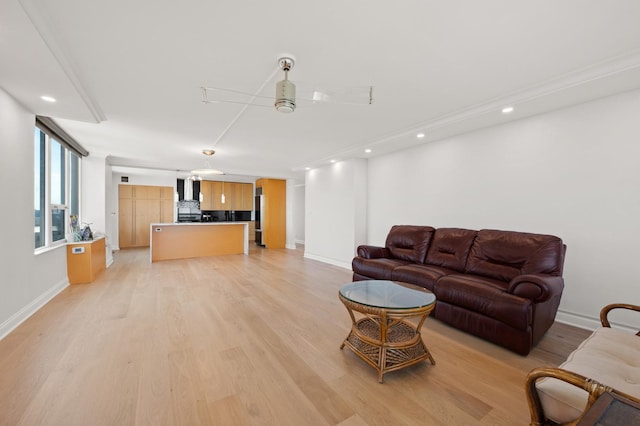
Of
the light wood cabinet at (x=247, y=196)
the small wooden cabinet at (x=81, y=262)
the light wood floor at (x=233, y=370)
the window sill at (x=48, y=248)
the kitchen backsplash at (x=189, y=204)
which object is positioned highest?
the light wood cabinet at (x=247, y=196)

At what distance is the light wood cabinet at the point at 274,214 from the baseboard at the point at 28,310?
5229mm

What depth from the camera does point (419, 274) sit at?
3.05 metres

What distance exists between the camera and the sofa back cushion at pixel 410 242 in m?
3.81

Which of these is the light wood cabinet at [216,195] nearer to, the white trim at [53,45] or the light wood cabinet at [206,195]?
the light wood cabinet at [206,195]

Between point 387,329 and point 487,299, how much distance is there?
3.58ft

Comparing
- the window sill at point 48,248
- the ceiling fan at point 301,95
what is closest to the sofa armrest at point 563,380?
the ceiling fan at point 301,95

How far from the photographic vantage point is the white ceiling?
1.61m

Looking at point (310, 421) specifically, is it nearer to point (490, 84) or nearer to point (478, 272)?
point (478, 272)

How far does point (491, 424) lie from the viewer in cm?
146

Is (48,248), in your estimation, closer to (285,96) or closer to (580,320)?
(285,96)

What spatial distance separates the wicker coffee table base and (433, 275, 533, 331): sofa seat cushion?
0.71m

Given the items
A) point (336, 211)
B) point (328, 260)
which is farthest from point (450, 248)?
point (328, 260)

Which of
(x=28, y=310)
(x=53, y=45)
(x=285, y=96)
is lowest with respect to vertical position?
(x=28, y=310)

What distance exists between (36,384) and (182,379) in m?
0.97
